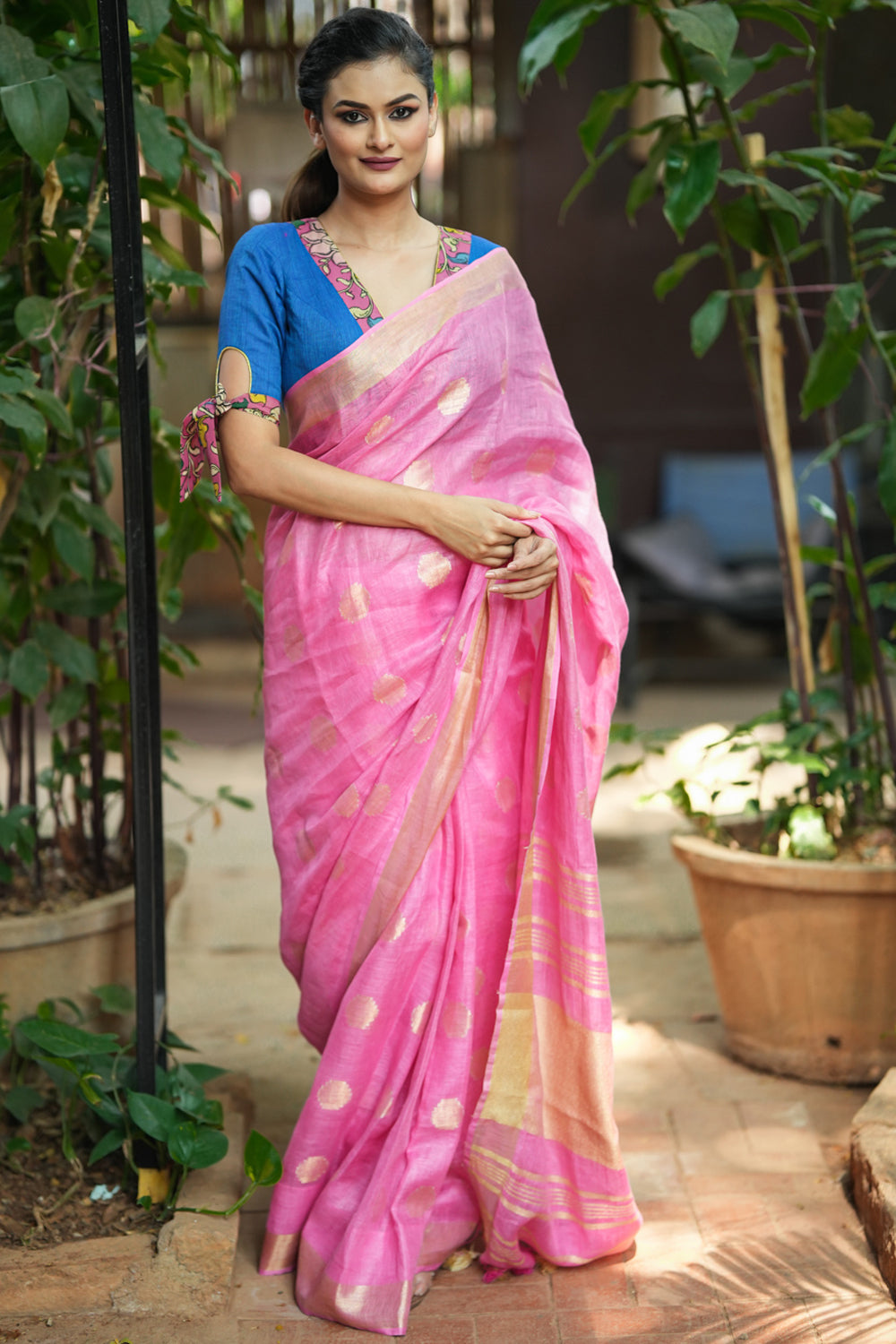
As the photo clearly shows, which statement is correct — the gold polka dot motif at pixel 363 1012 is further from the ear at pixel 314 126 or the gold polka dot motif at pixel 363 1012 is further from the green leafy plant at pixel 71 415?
the ear at pixel 314 126

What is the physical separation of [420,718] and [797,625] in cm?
95

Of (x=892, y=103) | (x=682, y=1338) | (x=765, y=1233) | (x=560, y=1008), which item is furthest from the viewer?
(x=892, y=103)

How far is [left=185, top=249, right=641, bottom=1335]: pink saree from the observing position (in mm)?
1701

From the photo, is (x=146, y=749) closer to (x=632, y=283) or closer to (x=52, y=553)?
(x=52, y=553)

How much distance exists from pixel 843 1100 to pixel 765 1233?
452 millimetres

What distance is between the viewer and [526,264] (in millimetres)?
6551

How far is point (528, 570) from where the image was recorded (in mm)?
1683

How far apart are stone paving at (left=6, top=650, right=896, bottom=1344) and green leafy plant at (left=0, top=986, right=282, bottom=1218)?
0.15 metres

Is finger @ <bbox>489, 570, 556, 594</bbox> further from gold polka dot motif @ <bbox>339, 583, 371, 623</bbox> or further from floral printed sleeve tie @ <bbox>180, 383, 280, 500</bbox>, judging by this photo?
floral printed sleeve tie @ <bbox>180, 383, 280, 500</bbox>

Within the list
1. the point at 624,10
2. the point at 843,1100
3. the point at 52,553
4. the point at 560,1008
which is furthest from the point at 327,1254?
the point at 624,10

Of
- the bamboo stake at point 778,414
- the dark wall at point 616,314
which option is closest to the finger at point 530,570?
the bamboo stake at point 778,414

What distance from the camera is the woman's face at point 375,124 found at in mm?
1616

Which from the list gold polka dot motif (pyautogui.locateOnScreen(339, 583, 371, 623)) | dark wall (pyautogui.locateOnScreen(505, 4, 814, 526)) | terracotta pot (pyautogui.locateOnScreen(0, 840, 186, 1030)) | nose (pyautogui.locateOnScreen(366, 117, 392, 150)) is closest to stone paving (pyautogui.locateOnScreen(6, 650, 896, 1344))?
terracotta pot (pyautogui.locateOnScreen(0, 840, 186, 1030))

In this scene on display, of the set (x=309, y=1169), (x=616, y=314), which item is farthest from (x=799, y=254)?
(x=616, y=314)
